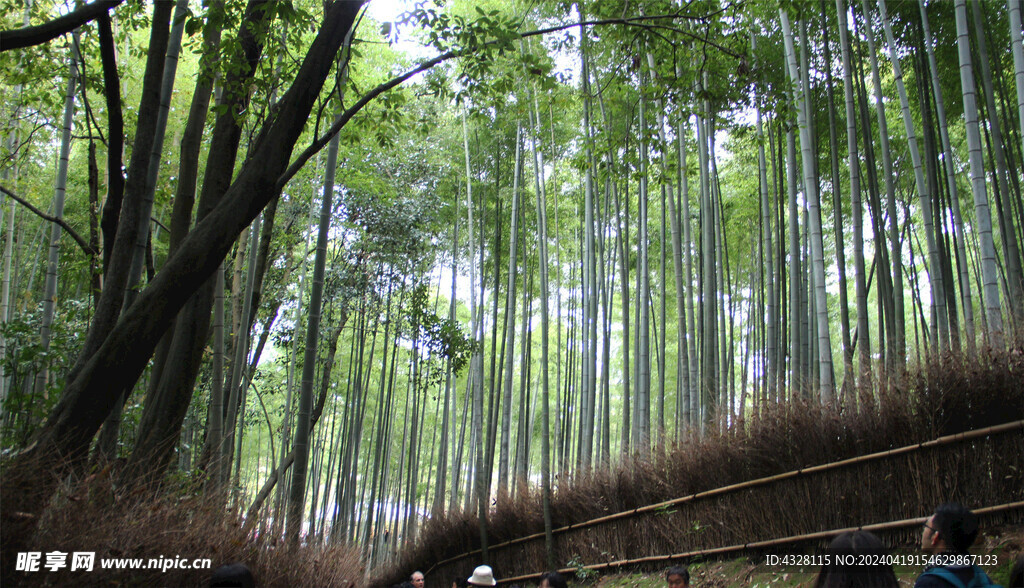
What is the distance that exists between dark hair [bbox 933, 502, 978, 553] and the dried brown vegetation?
1416mm

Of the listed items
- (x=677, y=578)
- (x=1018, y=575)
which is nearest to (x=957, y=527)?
(x=1018, y=575)

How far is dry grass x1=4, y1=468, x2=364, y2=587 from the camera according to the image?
1854 mm

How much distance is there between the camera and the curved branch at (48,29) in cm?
208

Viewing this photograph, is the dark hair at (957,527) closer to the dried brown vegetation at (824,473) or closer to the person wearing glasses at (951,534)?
the person wearing glasses at (951,534)

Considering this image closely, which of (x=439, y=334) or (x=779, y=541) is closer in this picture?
(x=779, y=541)

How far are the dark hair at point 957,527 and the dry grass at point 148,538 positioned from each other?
228cm

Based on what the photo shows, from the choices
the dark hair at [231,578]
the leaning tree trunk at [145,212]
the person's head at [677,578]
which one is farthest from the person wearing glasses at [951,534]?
the leaning tree trunk at [145,212]

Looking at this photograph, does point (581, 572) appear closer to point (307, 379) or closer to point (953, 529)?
point (307, 379)

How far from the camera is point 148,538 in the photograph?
2.12 metres

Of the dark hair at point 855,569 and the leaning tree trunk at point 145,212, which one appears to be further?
the leaning tree trunk at point 145,212

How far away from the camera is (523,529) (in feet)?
19.4

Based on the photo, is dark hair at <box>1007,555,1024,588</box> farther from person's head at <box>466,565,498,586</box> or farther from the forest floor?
person's head at <box>466,565,498,586</box>

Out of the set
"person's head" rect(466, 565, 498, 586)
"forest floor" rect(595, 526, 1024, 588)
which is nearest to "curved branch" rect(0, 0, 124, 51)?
"forest floor" rect(595, 526, 1024, 588)

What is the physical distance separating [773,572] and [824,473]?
593 millimetres
